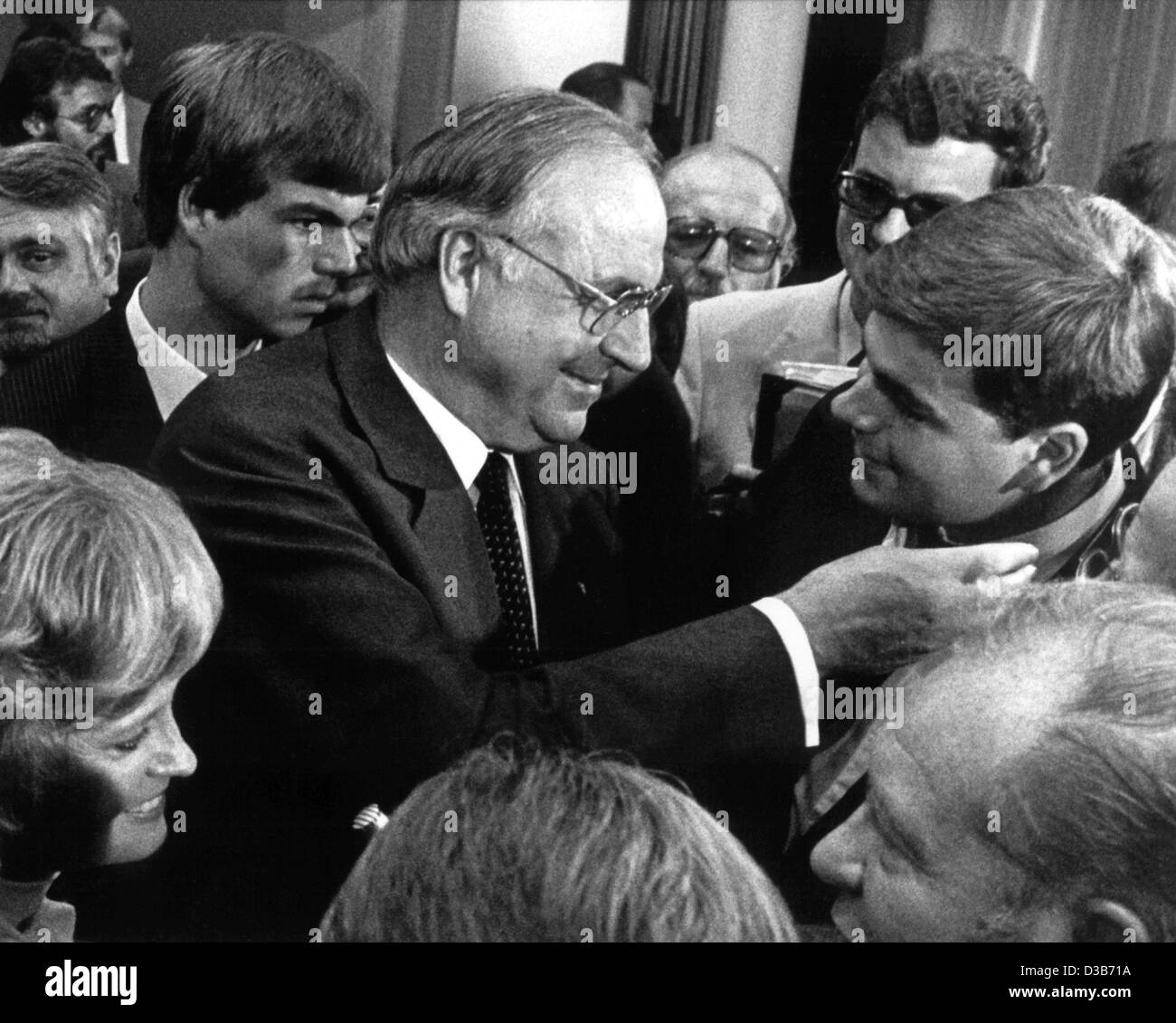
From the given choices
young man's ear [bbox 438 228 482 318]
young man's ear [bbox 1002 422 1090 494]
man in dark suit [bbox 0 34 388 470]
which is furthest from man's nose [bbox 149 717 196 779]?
young man's ear [bbox 1002 422 1090 494]

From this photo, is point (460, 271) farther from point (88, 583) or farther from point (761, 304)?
point (88, 583)

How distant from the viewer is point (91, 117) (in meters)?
1.69

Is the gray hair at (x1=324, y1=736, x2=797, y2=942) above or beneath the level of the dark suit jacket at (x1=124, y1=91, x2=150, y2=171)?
beneath

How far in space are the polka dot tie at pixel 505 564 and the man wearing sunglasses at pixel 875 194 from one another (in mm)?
217

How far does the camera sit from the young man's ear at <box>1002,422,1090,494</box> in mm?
1629

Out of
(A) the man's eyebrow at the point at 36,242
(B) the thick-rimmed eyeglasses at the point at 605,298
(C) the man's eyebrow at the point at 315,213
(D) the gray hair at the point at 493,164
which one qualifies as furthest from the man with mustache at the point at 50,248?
(B) the thick-rimmed eyeglasses at the point at 605,298

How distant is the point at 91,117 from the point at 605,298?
550 mm

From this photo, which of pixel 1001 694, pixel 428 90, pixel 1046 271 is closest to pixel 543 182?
pixel 428 90

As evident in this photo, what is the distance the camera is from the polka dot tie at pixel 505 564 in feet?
5.51

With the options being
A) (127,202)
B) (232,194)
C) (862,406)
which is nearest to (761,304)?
(862,406)

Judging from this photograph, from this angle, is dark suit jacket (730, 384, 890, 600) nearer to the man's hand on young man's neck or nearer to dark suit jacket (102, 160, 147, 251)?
the man's hand on young man's neck

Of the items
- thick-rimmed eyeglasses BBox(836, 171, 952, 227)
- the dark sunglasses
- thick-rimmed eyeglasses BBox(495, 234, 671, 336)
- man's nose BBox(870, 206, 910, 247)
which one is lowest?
thick-rimmed eyeglasses BBox(495, 234, 671, 336)

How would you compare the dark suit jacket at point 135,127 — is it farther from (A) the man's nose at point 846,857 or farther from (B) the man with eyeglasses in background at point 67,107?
(A) the man's nose at point 846,857

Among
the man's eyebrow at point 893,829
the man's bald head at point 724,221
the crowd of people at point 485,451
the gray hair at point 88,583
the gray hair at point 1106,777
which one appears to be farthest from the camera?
the man's bald head at point 724,221
